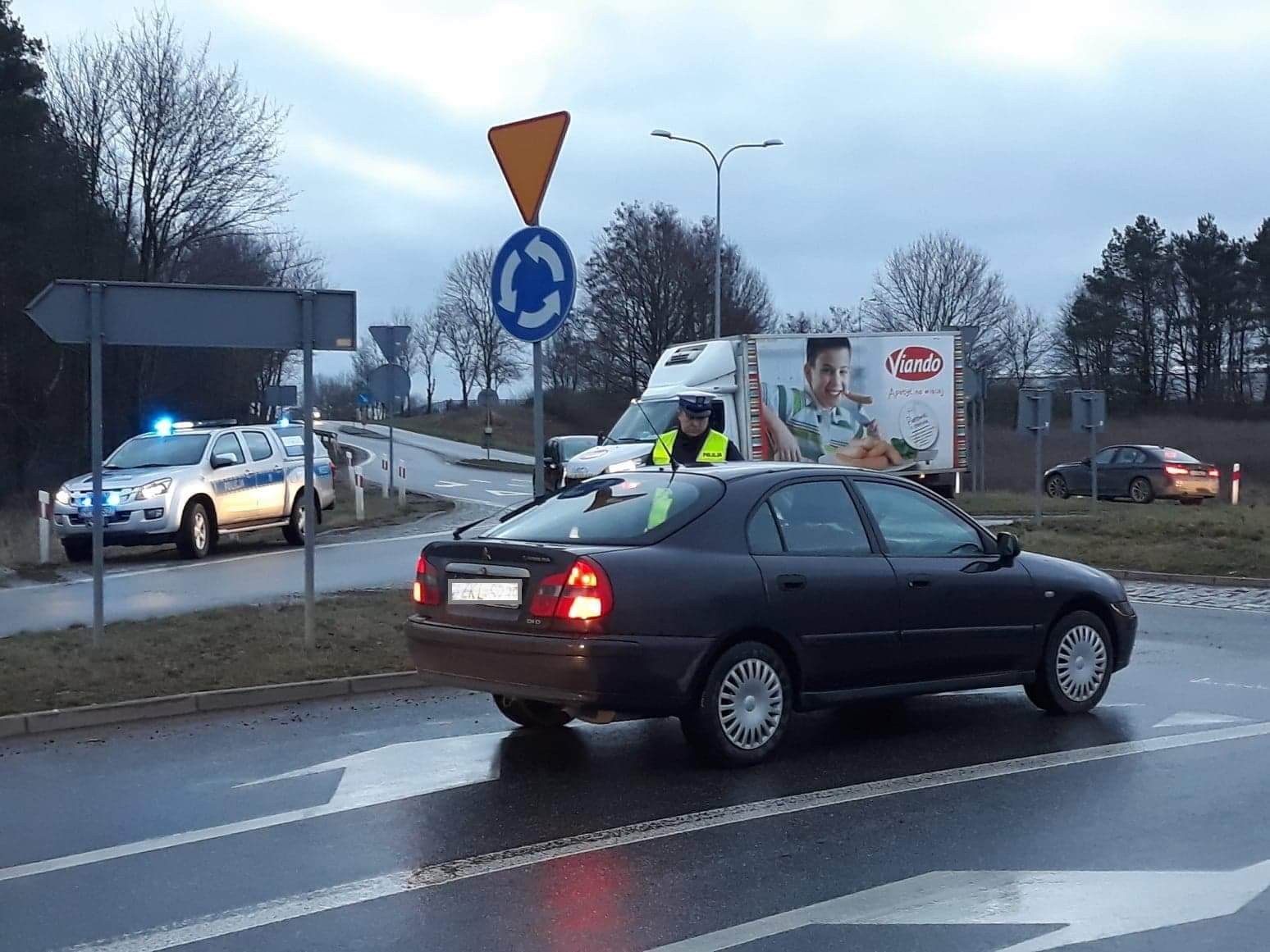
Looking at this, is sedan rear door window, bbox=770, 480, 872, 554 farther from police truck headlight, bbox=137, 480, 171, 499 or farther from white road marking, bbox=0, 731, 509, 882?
police truck headlight, bbox=137, 480, 171, 499

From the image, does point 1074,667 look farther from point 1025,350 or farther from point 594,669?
point 1025,350

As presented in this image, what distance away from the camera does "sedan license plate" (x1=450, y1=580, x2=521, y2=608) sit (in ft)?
Result: 24.0

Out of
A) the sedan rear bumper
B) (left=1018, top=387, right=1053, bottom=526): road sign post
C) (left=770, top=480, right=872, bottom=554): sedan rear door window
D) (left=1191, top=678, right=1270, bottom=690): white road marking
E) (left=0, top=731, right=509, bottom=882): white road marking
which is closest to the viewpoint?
(left=0, top=731, right=509, bottom=882): white road marking

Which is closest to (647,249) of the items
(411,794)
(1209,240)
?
(1209,240)

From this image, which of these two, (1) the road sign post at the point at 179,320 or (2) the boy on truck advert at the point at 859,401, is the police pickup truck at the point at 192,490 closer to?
(2) the boy on truck advert at the point at 859,401

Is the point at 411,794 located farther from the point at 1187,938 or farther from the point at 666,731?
the point at 1187,938

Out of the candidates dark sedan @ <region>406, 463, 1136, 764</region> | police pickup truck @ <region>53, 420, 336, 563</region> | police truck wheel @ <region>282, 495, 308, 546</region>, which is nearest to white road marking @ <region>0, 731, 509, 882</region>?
dark sedan @ <region>406, 463, 1136, 764</region>

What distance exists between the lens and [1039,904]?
519 centimetres

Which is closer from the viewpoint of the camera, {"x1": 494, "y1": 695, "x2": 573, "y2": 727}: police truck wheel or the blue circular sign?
{"x1": 494, "y1": 695, "x2": 573, "y2": 727}: police truck wheel

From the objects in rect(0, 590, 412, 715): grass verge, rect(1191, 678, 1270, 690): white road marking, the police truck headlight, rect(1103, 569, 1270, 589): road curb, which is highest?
the police truck headlight

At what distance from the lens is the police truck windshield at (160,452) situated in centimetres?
2034

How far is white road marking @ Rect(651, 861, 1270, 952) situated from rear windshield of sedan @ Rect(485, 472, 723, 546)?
2498 millimetres

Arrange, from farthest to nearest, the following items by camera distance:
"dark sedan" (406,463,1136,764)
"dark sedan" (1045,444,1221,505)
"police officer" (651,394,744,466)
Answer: "dark sedan" (1045,444,1221,505), "police officer" (651,394,744,466), "dark sedan" (406,463,1136,764)

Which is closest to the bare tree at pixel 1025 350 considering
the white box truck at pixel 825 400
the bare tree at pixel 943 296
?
the bare tree at pixel 943 296
